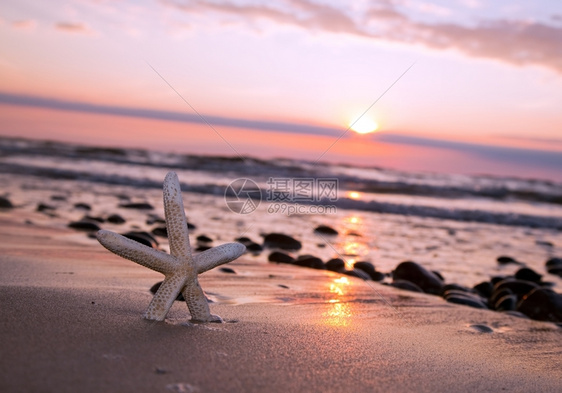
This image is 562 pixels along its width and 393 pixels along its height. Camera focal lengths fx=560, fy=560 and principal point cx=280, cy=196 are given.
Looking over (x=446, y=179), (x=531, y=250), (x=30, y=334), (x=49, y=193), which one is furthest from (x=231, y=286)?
(x=446, y=179)

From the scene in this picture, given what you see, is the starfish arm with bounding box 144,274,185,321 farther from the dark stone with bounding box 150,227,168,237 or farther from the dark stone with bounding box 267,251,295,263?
the dark stone with bounding box 150,227,168,237

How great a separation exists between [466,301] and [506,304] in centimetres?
56

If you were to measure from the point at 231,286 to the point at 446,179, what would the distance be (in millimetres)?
28892

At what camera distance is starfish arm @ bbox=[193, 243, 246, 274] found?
3656mm

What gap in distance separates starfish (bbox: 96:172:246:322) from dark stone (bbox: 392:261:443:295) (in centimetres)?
388

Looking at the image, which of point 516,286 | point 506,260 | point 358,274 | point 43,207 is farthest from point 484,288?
point 43,207

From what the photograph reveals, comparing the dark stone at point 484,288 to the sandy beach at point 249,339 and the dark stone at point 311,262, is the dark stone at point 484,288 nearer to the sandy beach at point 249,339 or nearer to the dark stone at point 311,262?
the sandy beach at point 249,339

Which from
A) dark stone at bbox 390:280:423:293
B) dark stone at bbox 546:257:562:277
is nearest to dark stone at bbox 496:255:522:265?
dark stone at bbox 546:257:562:277

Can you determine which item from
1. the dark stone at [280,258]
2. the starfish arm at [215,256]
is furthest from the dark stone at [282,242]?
the starfish arm at [215,256]

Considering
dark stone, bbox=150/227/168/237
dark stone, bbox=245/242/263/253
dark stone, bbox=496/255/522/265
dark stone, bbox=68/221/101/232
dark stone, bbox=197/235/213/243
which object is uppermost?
dark stone, bbox=68/221/101/232

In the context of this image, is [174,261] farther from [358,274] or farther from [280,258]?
[280,258]

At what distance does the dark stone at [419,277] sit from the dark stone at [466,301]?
75 centimetres

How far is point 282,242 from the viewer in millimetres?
9047

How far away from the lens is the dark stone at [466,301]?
596 cm
